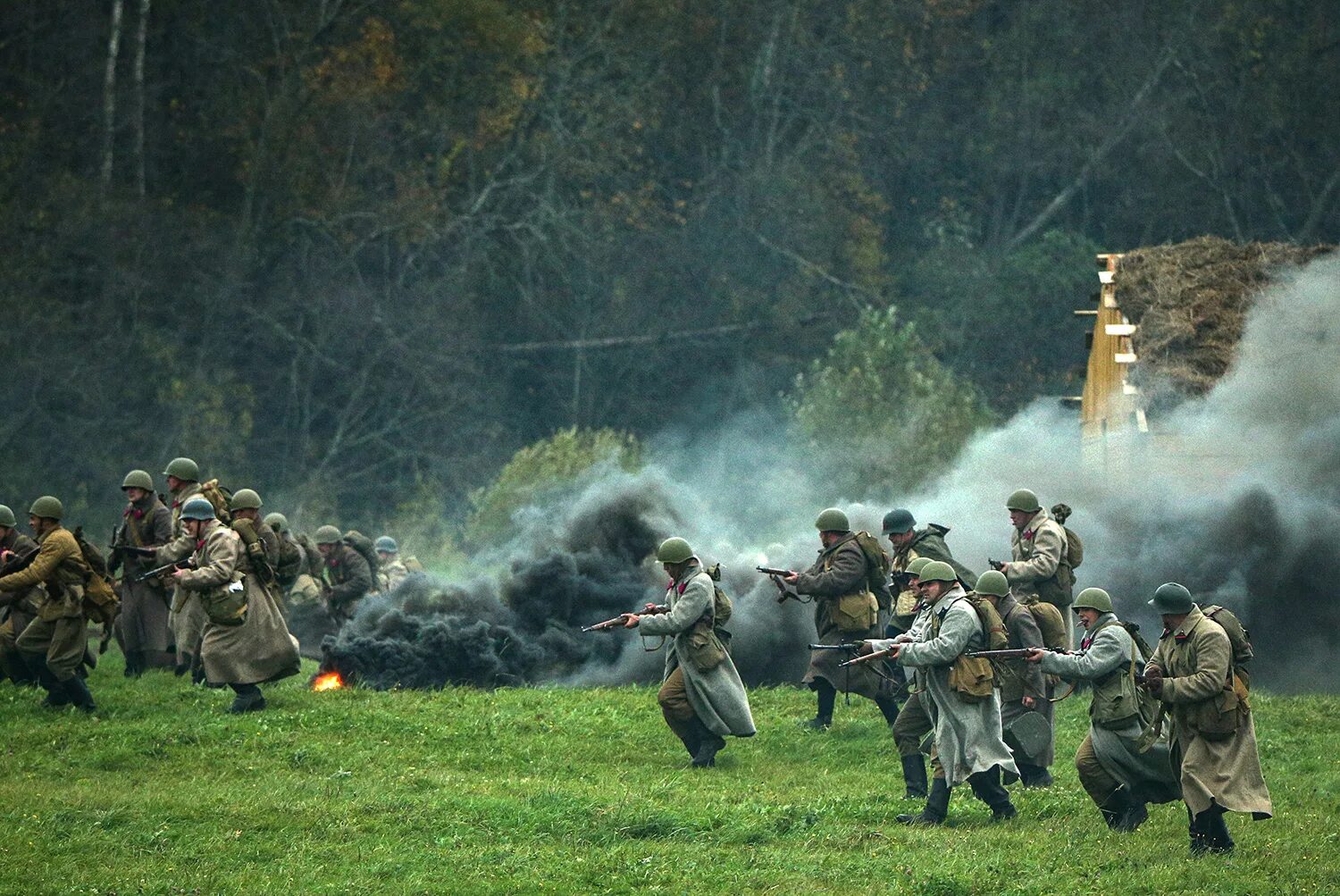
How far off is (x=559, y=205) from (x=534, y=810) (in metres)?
37.0

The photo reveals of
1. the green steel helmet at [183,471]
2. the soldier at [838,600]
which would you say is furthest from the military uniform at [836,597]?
the green steel helmet at [183,471]

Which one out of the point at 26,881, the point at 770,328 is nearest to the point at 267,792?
the point at 26,881

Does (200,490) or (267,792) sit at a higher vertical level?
(200,490)

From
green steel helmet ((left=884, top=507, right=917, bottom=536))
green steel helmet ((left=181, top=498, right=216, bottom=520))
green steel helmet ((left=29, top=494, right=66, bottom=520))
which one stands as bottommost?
green steel helmet ((left=29, top=494, right=66, bottom=520))

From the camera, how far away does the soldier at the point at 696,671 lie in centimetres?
1563

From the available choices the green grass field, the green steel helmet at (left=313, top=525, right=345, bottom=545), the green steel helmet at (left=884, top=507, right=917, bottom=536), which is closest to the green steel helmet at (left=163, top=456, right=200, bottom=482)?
the green grass field

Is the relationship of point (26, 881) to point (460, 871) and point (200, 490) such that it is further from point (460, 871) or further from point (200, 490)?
point (200, 490)

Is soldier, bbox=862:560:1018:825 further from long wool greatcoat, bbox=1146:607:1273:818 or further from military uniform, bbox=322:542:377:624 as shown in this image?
military uniform, bbox=322:542:377:624

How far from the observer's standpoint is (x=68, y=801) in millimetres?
14078

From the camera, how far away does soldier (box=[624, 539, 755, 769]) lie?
15.6 meters

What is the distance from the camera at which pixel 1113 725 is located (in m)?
13.2

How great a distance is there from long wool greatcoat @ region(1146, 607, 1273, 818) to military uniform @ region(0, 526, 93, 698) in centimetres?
924

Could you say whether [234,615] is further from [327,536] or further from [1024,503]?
[327,536]

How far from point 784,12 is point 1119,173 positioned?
10135 mm
